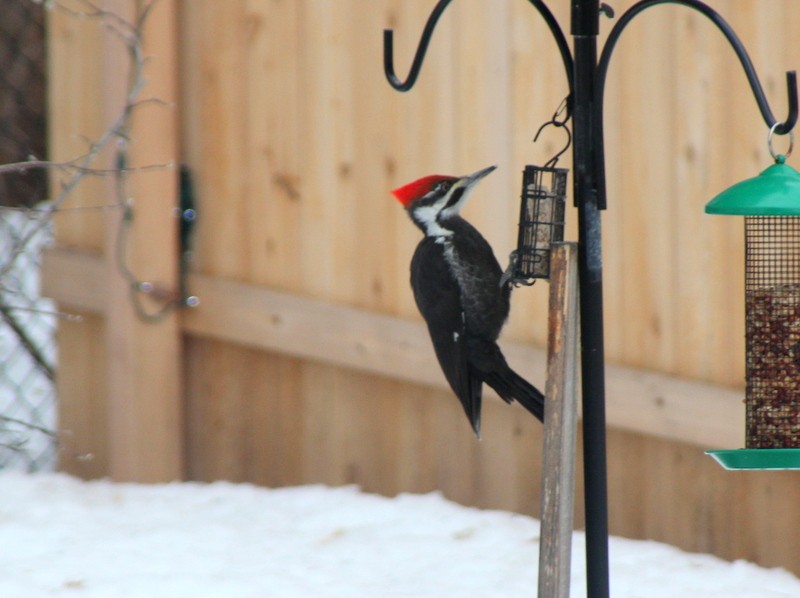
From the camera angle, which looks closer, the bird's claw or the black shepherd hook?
the black shepherd hook

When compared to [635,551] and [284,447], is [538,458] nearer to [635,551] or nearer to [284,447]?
[635,551]

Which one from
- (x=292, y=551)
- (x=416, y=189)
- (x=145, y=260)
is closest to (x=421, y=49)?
(x=416, y=189)

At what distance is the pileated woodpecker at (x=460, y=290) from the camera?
2242 mm

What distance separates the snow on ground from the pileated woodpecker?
0.95 m

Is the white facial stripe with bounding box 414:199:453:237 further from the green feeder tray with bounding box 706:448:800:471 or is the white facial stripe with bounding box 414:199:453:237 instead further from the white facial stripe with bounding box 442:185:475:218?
the green feeder tray with bounding box 706:448:800:471

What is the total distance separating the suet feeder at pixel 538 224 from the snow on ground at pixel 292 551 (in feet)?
3.98

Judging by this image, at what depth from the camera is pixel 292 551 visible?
11.2ft

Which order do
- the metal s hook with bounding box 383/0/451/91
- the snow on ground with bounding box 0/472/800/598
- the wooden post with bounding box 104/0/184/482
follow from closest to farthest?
the metal s hook with bounding box 383/0/451/91 < the snow on ground with bounding box 0/472/800/598 < the wooden post with bounding box 104/0/184/482

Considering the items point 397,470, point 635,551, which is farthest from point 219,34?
point 635,551

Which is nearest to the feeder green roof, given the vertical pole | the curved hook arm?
the curved hook arm

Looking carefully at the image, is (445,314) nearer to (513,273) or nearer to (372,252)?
(513,273)

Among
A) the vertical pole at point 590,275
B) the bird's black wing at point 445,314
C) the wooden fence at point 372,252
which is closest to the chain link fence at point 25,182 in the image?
the wooden fence at point 372,252

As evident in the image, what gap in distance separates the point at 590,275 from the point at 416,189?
0.41 meters

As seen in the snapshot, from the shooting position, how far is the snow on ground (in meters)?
3.07
